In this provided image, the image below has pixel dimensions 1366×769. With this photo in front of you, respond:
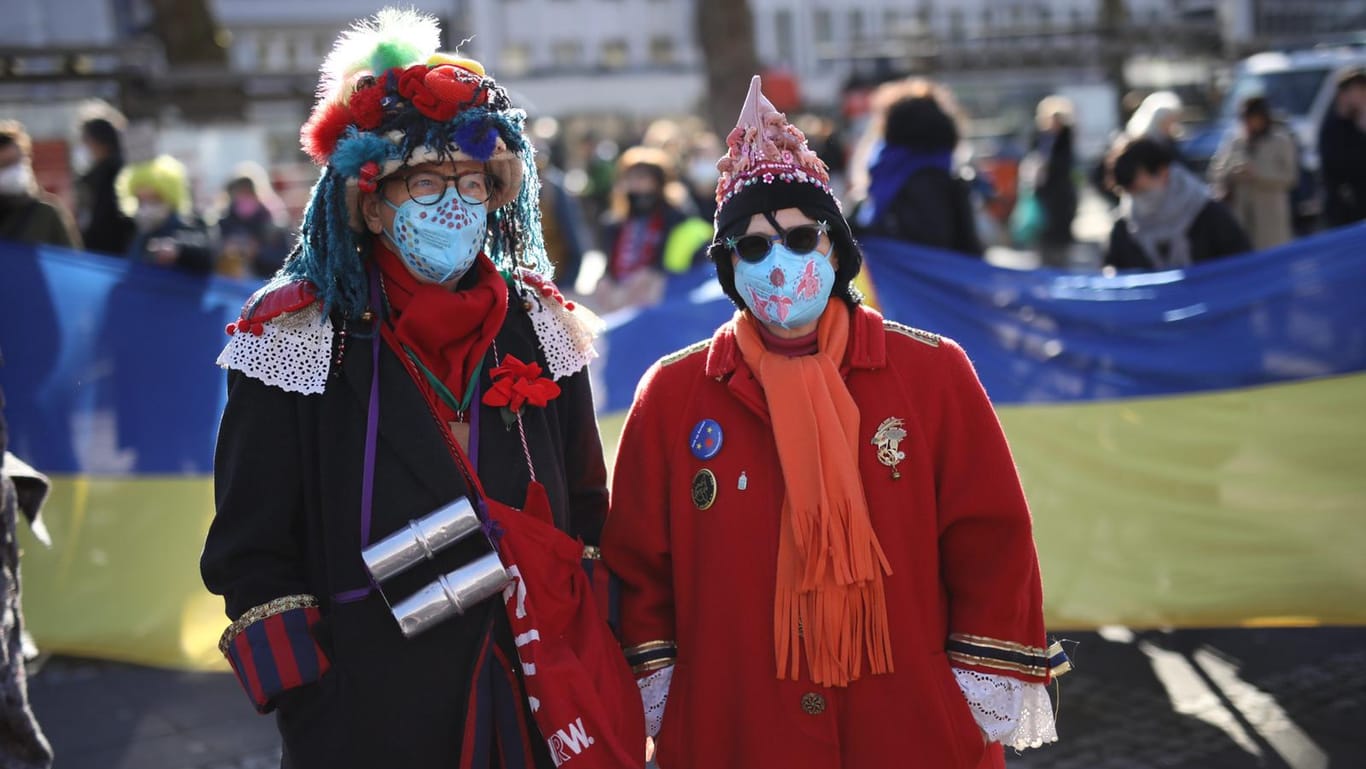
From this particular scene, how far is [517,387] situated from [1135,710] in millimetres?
3116

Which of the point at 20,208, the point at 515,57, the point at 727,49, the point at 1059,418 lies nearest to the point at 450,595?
the point at 1059,418

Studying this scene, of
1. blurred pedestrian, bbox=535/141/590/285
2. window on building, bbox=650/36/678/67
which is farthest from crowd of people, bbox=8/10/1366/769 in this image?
window on building, bbox=650/36/678/67

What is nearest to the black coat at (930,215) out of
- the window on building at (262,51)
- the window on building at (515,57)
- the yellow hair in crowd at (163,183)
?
the yellow hair in crowd at (163,183)

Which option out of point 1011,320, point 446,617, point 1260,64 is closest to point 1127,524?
point 1011,320

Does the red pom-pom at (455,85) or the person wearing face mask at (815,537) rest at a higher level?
the red pom-pom at (455,85)

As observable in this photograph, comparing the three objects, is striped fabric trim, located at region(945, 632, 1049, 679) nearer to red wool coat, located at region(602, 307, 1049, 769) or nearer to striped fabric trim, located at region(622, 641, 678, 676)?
red wool coat, located at region(602, 307, 1049, 769)

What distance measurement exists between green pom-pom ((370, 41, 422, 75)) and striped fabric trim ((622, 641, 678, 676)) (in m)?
1.31

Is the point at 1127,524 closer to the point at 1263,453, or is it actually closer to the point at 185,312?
the point at 1263,453

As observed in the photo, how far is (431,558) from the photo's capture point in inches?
110

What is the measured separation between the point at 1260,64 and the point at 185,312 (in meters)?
14.2

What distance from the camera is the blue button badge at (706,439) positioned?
3.06m

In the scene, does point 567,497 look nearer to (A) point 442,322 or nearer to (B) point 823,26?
(A) point 442,322

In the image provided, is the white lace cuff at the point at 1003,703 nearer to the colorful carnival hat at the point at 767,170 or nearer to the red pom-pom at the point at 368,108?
the colorful carnival hat at the point at 767,170

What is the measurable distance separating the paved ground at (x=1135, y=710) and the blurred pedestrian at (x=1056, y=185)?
8.81 m
